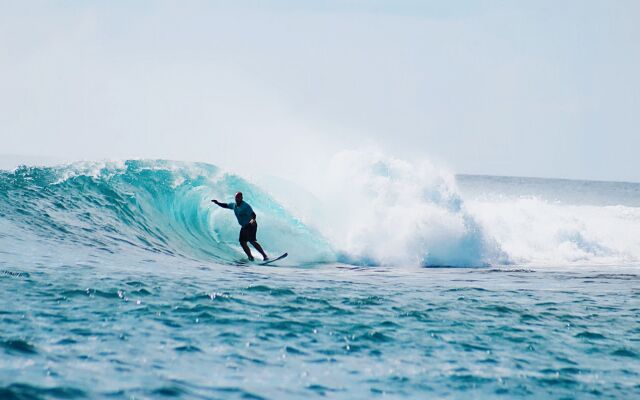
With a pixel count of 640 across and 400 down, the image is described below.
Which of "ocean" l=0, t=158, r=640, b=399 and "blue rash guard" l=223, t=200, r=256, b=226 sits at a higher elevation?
"blue rash guard" l=223, t=200, r=256, b=226

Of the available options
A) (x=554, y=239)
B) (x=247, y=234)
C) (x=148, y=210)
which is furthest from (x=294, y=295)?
(x=554, y=239)

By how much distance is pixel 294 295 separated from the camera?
1017 centimetres

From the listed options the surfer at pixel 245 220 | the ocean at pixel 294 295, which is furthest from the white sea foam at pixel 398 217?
the surfer at pixel 245 220

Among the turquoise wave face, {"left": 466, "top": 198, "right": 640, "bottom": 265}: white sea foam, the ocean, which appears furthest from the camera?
{"left": 466, "top": 198, "right": 640, "bottom": 265}: white sea foam

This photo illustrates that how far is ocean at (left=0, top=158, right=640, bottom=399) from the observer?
248 inches

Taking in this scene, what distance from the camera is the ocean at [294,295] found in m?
6.29

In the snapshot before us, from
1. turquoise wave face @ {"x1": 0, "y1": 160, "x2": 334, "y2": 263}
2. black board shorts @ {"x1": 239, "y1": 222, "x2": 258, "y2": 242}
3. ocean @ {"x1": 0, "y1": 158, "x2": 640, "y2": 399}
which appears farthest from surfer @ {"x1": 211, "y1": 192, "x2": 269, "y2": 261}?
ocean @ {"x1": 0, "y1": 158, "x2": 640, "y2": 399}

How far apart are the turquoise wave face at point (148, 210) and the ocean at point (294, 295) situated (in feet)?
0.22

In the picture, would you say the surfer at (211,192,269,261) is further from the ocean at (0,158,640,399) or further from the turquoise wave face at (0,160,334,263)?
the ocean at (0,158,640,399)

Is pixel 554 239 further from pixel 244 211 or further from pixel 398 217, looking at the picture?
pixel 244 211

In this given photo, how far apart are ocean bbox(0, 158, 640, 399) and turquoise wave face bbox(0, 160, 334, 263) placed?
2.6 inches

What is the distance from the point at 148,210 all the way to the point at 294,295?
29.4ft

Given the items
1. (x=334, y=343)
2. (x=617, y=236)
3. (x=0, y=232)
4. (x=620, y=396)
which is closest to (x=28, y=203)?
(x=0, y=232)

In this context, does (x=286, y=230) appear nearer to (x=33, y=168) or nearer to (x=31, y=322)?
(x=33, y=168)
